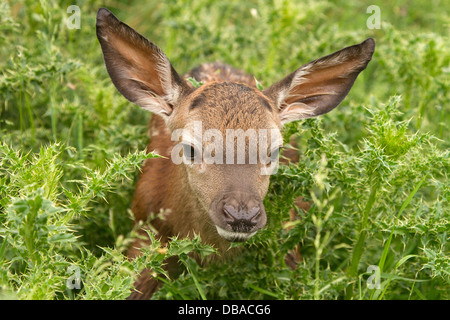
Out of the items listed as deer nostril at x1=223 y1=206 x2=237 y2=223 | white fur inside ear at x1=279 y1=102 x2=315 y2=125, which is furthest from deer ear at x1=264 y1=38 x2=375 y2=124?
deer nostril at x1=223 y1=206 x2=237 y2=223

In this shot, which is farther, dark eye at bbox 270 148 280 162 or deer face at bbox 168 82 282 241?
dark eye at bbox 270 148 280 162

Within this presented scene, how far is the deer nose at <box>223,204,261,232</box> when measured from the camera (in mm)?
3853

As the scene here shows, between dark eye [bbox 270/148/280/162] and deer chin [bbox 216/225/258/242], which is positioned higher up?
dark eye [bbox 270/148/280/162]

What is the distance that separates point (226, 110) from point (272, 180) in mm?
713

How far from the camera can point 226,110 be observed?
173 inches

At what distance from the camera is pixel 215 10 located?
835 centimetres

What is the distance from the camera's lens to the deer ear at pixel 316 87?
15.8ft

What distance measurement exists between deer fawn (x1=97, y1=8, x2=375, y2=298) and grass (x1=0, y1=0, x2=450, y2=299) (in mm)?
305

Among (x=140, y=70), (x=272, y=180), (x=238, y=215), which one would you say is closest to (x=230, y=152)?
(x=238, y=215)

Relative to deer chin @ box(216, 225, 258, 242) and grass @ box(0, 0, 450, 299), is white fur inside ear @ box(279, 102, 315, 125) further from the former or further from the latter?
deer chin @ box(216, 225, 258, 242)

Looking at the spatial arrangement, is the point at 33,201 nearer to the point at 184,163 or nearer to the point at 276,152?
the point at 184,163
